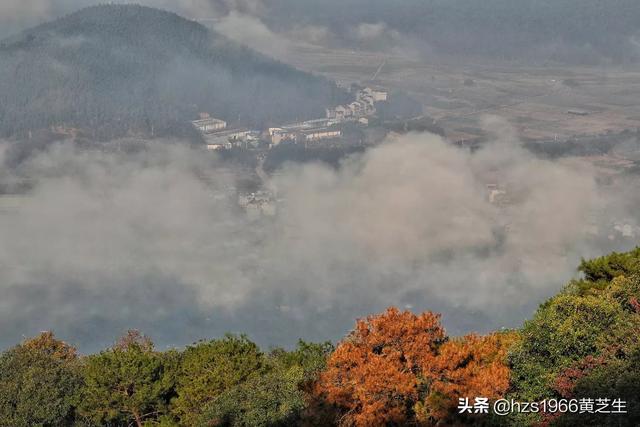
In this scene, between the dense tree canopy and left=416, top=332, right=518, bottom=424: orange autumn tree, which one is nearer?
left=416, top=332, right=518, bottom=424: orange autumn tree

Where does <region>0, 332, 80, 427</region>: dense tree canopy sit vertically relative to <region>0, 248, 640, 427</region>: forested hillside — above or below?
below

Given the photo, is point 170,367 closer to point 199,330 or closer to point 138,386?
point 138,386

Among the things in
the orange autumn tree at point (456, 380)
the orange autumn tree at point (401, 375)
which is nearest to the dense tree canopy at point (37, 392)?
the orange autumn tree at point (401, 375)

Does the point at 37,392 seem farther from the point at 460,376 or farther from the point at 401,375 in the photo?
the point at 460,376

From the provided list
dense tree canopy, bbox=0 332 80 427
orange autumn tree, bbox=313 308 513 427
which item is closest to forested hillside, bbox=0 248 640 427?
orange autumn tree, bbox=313 308 513 427

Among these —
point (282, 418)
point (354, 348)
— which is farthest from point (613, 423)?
point (282, 418)

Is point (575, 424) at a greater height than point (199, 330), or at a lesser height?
greater

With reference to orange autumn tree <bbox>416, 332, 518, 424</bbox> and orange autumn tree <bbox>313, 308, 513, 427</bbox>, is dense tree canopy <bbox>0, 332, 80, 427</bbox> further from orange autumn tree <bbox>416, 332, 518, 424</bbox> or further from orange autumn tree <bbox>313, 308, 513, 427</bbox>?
orange autumn tree <bbox>416, 332, 518, 424</bbox>

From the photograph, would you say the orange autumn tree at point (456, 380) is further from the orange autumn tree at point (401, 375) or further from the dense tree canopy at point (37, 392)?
the dense tree canopy at point (37, 392)
